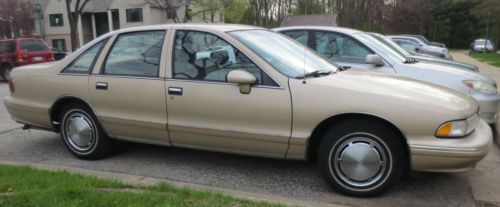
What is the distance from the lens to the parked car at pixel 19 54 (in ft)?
53.9

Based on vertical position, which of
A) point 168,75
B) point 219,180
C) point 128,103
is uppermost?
point 168,75

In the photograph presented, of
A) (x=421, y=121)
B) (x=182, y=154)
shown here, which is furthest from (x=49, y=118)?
(x=421, y=121)

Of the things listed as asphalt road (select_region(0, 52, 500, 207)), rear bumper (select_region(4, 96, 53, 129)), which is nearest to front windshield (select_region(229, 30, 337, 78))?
asphalt road (select_region(0, 52, 500, 207))

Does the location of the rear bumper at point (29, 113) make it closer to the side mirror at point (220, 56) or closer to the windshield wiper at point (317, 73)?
the side mirror at point (220, 56)

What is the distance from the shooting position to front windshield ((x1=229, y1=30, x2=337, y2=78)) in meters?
4.33

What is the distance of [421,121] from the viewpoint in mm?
3664

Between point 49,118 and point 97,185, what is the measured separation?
1.80 metres

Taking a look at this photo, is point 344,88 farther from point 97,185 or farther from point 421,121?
point 97,185

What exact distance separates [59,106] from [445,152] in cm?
415

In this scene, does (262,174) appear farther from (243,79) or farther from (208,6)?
(208,6)

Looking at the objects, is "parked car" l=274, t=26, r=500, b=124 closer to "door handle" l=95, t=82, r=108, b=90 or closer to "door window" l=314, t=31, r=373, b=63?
"door window" l=314, t=31, r=373, b=63

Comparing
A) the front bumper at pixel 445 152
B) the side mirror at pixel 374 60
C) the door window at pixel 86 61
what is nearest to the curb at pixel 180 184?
the front bumper at pixel 445 152

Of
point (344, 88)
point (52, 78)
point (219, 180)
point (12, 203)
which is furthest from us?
point (52, 78)

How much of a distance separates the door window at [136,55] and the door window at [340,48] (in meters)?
2.87
